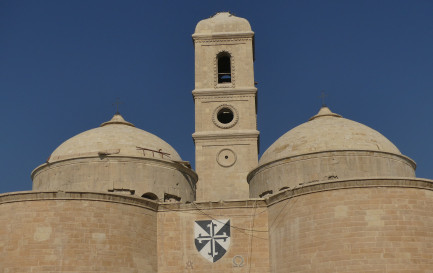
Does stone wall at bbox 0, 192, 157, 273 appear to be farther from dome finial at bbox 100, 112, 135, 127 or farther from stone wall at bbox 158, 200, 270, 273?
dome finial at bbox 100, 112, 135, 127

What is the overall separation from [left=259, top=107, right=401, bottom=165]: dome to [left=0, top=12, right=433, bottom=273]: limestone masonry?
5 cm

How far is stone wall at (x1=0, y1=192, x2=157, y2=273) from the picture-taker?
2062 cm

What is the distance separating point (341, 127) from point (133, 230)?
9.38 m

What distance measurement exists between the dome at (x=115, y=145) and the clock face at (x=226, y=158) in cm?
668

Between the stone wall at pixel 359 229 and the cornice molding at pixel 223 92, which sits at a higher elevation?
the cornice molding at pixel 223 92

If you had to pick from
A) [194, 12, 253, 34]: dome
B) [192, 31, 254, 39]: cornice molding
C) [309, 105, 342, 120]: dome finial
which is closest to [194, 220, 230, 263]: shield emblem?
[309, 105, 342, 120]: dome finial

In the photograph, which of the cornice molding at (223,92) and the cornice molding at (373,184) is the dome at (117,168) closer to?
the cornice molding at (373,184)

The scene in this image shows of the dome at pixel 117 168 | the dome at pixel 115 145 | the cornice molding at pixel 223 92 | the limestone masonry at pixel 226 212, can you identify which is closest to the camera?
the limestone masonry at pixel 226 212

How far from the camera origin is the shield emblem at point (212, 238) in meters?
22.3

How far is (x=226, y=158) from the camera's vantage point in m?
34.9

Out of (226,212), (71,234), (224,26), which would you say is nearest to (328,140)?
(226,212)

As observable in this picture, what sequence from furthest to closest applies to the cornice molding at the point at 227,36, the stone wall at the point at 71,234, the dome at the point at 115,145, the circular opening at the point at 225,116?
the cornice molding at the point at 227,36
the circular opening at the point at 225,116
the dome at the point at 115,145
the stone wall at the point at 71,234

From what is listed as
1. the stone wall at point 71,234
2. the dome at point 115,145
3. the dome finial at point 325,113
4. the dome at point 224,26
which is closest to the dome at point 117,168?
the dome at point 115,145

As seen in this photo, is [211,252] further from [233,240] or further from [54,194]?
[54,194]
